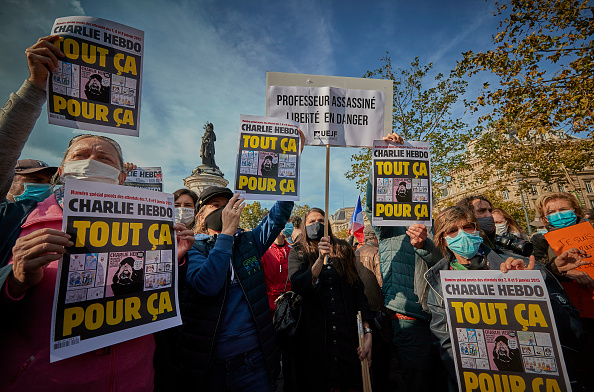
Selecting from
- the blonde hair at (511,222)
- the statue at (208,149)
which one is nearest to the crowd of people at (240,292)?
the blonde hair at (511,222)

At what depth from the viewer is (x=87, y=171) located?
167 centimetres

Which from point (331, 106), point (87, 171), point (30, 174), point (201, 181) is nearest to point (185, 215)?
point (30, 174)

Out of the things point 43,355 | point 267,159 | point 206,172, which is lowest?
point 43,355

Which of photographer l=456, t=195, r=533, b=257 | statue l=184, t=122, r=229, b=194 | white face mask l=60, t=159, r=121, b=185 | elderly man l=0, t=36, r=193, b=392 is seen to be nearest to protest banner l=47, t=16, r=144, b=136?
elderly man l=0, t=36, r=193, b=392

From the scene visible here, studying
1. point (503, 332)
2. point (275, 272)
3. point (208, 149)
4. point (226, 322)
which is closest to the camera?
point (503, 332)

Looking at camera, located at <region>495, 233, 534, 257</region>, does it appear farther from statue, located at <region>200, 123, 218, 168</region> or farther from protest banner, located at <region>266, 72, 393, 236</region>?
statue, located at <region>200, 123, 218, 168</region>

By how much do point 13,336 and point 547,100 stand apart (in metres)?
8.60

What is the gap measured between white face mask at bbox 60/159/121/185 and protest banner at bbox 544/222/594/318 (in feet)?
13.8

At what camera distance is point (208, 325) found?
2.18 metres

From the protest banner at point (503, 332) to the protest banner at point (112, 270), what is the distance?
207cm

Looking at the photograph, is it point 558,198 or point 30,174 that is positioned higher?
point 30,174

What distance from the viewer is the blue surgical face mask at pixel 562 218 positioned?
3.20 meters

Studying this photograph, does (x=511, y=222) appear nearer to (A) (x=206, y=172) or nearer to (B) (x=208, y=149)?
(A) (x=206, y=172)

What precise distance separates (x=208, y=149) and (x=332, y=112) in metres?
21.4
